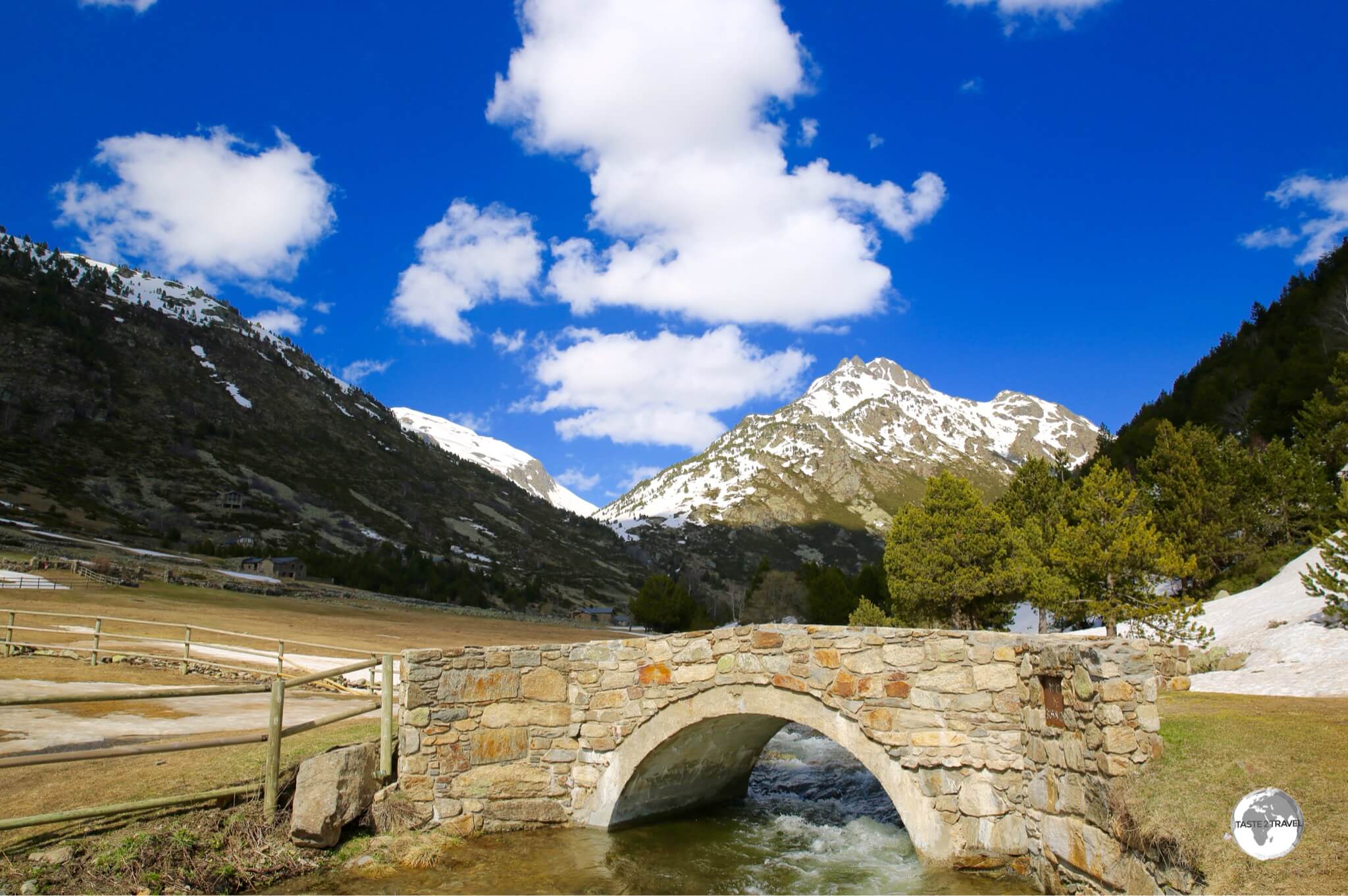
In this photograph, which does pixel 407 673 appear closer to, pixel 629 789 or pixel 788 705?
pixel 629 789

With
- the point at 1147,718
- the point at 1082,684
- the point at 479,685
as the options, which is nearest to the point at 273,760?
the point at 479,685

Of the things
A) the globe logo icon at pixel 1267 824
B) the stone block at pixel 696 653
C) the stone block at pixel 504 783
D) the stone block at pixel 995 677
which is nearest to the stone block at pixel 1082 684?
the stone block at pixel 995 677

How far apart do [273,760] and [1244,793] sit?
35.7ft

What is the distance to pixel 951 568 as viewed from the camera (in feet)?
131

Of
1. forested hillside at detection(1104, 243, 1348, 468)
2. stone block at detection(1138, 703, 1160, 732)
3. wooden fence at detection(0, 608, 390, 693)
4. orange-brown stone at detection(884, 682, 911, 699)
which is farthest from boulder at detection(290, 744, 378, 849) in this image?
forested hillside at detection(1104, 243, 1348, 468)

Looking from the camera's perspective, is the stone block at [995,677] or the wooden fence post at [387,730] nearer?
the stone block at [995,677]

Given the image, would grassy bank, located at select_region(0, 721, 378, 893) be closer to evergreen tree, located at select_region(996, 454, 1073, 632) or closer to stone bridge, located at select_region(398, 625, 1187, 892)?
A: stone bridge, located at select_region(398, 625, 1187, 892)

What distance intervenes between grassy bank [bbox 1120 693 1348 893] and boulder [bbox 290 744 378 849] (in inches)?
366

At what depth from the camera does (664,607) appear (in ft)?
228

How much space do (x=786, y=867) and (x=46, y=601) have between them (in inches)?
1348

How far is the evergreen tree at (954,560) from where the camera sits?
39438mm

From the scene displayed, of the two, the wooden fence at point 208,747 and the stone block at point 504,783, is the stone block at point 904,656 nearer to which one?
the stone block at point 504,783

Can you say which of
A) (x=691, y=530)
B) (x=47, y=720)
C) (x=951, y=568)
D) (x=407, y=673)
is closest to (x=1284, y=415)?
(x=951, y=568)

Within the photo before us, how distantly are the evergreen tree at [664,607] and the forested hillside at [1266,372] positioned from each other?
38821mm
